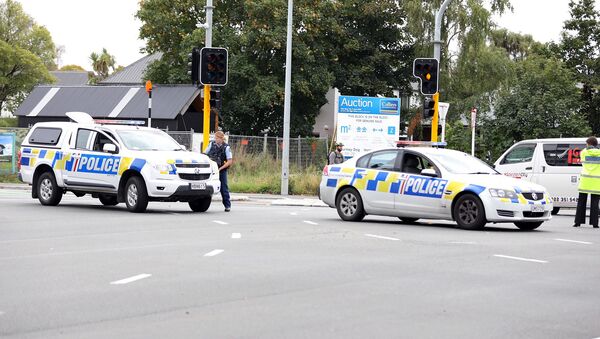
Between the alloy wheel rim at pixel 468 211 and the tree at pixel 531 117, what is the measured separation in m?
21.4

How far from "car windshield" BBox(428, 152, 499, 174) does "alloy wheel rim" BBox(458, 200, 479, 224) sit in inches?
29.0

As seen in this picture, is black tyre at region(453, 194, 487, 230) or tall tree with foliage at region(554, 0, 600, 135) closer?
black tyre at region(453, 194, 487, 230)

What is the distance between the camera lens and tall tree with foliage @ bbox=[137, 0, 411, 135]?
5097 centimetres

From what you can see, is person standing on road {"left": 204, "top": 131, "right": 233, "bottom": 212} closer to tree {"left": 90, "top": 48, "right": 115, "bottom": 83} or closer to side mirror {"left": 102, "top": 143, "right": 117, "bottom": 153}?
side mirror {"left": 102, "top": 143, "right": 117, "bottom": 153}

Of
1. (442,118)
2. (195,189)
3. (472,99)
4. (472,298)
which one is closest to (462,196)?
(195,189)

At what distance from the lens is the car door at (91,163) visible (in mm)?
18828

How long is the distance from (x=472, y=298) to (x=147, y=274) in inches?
132

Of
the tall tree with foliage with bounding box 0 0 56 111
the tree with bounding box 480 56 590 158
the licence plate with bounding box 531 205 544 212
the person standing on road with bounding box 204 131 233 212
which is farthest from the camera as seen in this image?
the tall tree with foliage with bounding box 0 0 56 111

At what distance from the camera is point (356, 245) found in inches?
A: 508

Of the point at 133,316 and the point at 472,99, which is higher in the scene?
the point at 472,99

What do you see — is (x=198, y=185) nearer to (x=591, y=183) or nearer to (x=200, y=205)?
(x=200, y=205)

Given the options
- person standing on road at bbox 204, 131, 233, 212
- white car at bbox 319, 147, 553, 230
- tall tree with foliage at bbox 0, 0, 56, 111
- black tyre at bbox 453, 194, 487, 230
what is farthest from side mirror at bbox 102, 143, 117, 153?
tall tree with foliage at bbox 0, 0, 56, 111

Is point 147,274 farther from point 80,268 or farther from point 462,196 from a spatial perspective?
point 462,196

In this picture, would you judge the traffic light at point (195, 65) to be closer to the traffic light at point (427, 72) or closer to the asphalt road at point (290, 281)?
the traffic light at point (427, 72)
